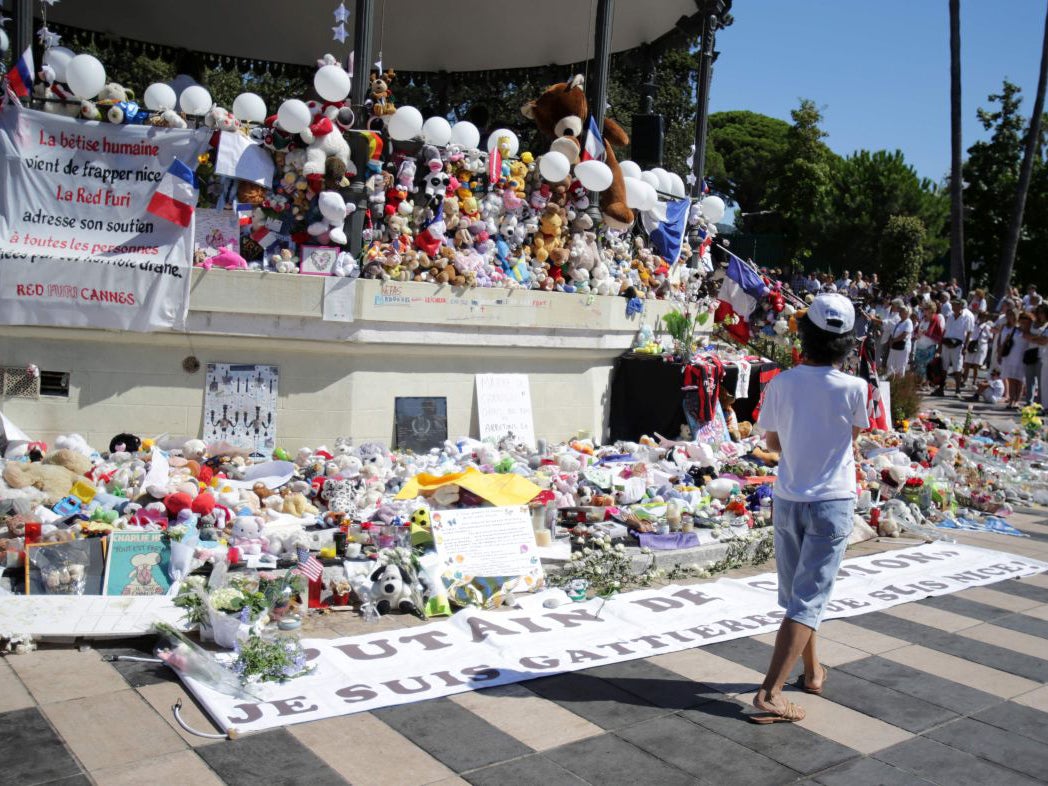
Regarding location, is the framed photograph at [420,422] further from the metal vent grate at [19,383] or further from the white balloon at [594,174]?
the metal vent grate at [19,383]

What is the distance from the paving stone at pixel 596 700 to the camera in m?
4.52

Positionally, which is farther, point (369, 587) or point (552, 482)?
point (552, 482)

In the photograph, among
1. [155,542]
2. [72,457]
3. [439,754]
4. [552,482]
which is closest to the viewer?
[439,754]

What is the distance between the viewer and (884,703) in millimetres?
4848

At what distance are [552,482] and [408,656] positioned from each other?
326 cm

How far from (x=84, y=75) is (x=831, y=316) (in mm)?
6514

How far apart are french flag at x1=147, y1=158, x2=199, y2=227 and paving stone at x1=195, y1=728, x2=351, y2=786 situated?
17.8 feet

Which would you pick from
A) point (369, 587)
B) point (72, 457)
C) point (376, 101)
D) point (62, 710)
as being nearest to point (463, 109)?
point (376, 101)

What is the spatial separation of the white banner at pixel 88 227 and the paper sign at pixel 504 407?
9.61ft

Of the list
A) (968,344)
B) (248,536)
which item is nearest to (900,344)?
→ (968,344)

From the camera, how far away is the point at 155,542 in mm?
5742

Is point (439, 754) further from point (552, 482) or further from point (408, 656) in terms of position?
point (552, 482)

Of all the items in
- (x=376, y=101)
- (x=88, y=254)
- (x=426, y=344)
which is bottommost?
(x=426, y=344)

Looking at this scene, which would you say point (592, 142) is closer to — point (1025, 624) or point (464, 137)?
point (464, 137)
